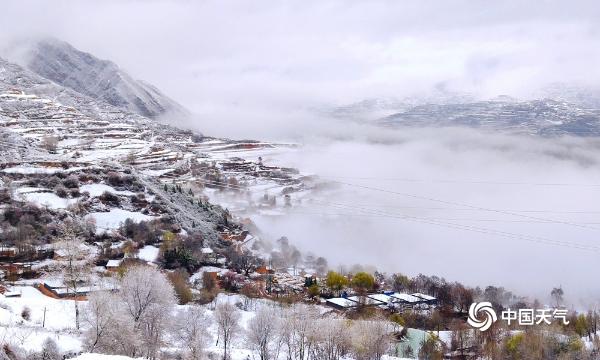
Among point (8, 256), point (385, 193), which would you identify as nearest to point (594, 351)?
point (8, 256)

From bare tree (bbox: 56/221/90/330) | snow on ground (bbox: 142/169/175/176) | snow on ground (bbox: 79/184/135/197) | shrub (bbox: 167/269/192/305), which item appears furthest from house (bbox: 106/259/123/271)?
snow on ground (bbox: 142/169/175/176)

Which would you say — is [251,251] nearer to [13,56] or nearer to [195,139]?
[195,139]

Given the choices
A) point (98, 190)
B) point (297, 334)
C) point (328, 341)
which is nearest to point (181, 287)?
point (297, 334)

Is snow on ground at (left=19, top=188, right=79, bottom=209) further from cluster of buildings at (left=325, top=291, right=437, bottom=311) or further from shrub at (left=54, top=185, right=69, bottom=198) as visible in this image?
cluster of buildings at (left=325, top=291, right=437, bottom=311)

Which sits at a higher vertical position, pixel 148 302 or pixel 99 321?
pixel 99 321

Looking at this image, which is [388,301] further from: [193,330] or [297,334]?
[193,330]

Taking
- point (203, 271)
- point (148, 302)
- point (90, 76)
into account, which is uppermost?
point (90, 76)
